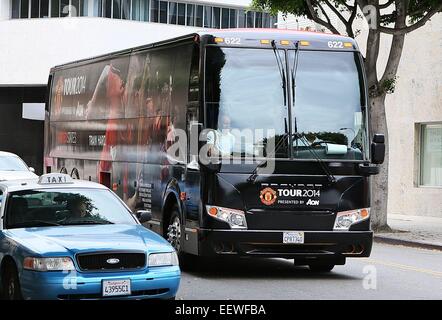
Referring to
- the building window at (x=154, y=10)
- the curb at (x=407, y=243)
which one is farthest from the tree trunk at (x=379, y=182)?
the building window at (x=154, y=10)

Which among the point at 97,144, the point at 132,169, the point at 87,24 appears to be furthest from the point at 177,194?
the point at 87,24

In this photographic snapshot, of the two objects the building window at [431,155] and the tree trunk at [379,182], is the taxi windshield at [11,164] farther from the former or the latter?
the building window at [431,155]

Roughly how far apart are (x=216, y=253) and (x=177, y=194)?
5.13 ft

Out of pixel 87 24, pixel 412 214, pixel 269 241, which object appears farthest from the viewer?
pixel 87 24

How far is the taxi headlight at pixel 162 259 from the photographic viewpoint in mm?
10047

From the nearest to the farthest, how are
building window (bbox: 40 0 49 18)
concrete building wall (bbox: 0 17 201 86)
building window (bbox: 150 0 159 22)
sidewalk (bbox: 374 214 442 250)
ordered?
sidewalk (bbox: 374 214 442 250) → concrete building wall (bbox: 0 17 201 86) → building window (bbox: 40 0 49 18) → building window (bbox: 150 0 159 22)

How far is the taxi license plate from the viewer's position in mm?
9688

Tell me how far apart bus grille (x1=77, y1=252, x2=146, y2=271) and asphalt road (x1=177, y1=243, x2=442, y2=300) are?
1741 mm

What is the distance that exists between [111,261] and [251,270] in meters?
5.40

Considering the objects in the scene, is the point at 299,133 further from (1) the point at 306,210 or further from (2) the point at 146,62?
(2) the point at 146,62

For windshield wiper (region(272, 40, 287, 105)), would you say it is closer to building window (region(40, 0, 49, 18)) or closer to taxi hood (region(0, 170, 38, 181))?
taxi hood (region(0, 170, 38, 181))

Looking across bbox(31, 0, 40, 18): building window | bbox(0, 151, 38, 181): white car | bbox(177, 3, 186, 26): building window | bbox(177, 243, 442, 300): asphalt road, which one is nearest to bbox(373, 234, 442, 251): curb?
bbox(177, 243, 442, 300): asphalt road

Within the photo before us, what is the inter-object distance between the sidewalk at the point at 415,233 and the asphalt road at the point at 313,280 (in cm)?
363
